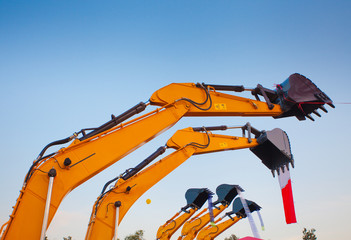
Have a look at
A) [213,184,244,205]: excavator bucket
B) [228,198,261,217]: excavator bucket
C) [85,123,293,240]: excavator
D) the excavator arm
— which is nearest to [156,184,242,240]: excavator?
[213,184,244,205]: excavator bucket

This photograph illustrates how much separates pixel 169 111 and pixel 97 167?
1.97m

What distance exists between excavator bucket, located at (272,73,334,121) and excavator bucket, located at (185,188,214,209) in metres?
7.04

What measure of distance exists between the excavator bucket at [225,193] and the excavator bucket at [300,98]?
6804 millimetres

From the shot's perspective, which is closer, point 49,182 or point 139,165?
point 49,182

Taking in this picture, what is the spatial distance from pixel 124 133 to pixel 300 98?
4298mm

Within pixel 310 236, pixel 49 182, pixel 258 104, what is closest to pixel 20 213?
pixel 49 182

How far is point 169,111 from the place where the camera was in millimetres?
6074

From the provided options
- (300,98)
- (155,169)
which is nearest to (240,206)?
(300,98)

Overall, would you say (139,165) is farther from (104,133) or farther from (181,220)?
(181,220)

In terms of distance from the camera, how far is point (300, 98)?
7.11 meters

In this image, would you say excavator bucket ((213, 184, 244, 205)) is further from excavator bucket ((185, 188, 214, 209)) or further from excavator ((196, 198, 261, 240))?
excavator ((196, 198, 261, 240))

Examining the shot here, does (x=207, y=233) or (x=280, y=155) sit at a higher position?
(x=280, y=155)

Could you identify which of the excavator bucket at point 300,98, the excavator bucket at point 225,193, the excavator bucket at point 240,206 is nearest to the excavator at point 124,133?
the excavator bucket at point 300,98

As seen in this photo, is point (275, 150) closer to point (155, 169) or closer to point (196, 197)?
point (155, 169)
